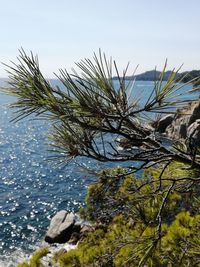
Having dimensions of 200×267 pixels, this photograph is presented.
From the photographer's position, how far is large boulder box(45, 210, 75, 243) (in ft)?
58.6

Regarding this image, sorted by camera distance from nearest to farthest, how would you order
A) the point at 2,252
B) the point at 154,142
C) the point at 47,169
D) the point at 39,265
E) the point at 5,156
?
1. the point at 154,142
2. the point at 39,265
3. the point at 2,252
4. the point at 47,169
5. the point at 5,156

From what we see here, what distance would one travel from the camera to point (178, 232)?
508 cm

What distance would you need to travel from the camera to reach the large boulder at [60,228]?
1786 centimetres

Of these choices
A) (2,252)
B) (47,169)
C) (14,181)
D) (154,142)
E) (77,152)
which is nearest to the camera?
(154,142)

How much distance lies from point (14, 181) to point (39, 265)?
23.2 m

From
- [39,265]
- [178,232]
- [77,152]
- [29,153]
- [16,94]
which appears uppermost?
[16,94]

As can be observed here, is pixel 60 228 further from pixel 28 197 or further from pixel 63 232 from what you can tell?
pixel 28 197

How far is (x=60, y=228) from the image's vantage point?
60.2 ft

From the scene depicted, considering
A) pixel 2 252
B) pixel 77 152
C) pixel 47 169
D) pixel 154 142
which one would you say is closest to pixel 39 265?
pixel 77 152

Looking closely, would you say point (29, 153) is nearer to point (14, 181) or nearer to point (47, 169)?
point (47, 169)

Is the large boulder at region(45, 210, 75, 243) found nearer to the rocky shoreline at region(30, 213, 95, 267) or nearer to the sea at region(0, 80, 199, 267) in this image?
the rocky shoreline at region(30, 213, 95, 267)

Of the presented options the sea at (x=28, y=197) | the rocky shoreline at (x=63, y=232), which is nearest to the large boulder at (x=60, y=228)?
the rocky shoreline at (x=63, y=232)

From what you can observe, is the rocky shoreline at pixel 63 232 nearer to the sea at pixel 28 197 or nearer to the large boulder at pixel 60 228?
the large boulder at pixel 60 228

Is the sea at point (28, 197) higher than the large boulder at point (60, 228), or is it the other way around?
the large boulder at point (60, 228)
